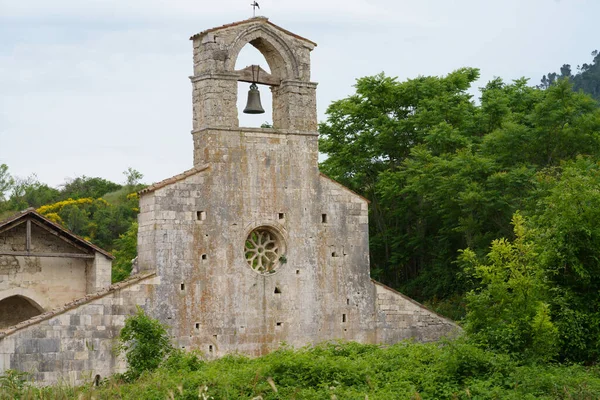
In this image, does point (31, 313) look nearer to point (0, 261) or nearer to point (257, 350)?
point (0, 261)

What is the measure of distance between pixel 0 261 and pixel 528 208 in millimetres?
13859

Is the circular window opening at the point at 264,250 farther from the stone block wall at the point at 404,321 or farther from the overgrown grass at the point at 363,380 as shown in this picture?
the overgrown grass at the point at 363,380

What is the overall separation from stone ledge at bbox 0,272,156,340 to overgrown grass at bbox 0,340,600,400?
124 centimetres

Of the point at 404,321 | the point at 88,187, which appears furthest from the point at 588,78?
the point at 404,321

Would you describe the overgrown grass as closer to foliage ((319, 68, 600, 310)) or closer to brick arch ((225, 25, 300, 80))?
brick arch ((225, 25, 300, 80))

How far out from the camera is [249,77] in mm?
26266

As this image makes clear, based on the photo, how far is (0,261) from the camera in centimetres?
2683

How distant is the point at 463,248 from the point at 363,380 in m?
13.0

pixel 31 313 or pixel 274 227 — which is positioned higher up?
pixel 274 227

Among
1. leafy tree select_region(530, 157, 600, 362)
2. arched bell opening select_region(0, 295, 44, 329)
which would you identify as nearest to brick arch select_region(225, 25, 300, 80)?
leafy tree select_region(530, 157, 600, 362)

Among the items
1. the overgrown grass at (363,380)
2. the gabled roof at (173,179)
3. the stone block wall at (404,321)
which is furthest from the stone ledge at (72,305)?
the stone block wall at (404,321)

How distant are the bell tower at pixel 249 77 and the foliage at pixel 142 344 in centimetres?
458

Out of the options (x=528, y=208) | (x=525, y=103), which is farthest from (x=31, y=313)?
(x=525, y=103)

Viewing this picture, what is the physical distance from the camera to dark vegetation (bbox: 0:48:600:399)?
20141 millimetres
